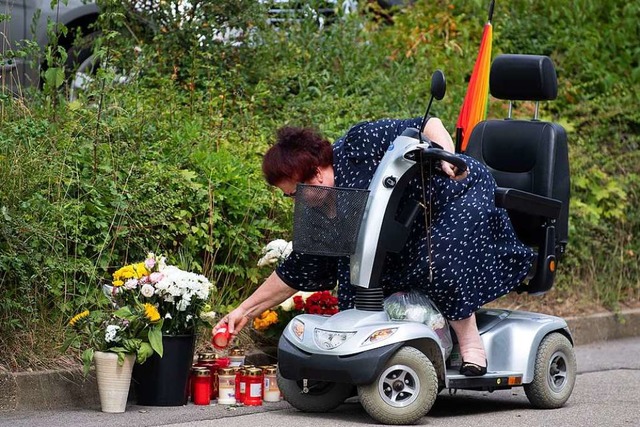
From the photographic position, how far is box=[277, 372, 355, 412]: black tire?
5.80 m

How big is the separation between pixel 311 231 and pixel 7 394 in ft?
5.18

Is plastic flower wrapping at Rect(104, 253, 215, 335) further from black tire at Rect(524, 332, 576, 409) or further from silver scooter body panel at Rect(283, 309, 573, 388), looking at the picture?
black tire at Rect(524, 332, 576, 409)

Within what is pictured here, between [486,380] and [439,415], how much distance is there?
0.97 ft

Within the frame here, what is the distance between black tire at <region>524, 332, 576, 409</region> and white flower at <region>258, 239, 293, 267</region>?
1.50m

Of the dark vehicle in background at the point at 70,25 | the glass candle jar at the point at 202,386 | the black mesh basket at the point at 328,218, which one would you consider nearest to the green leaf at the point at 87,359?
the glass candle jar at the point at 202,386

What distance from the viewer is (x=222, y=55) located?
9055mm

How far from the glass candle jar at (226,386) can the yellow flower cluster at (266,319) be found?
606 millimetres

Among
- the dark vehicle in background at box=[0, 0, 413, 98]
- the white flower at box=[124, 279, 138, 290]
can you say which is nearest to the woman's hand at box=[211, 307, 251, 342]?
the white flower at box=[124, 279, 138, 290]

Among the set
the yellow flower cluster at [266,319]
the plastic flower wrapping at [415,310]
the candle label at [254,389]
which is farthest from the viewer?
the yellow flower cluster at [266,319]

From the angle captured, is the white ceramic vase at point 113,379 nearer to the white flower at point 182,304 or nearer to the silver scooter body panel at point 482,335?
the white flower at point 182,304

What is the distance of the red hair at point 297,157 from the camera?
5.70m

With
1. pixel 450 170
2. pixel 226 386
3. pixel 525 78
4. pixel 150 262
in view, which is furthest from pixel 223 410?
pixel 525 78

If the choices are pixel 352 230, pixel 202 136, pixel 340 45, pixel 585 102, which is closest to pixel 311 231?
pixel 352 230

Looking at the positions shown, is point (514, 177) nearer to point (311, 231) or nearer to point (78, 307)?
point (311, 231)
